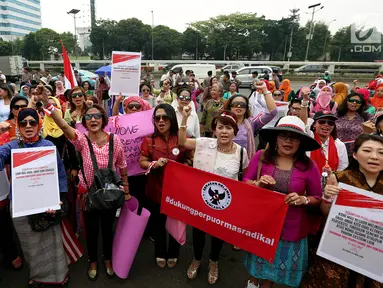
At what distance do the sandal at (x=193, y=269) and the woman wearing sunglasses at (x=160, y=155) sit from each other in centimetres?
25

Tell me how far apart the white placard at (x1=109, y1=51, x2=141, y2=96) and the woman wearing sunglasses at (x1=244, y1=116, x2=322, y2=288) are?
2630 mm

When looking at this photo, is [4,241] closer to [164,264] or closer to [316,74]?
[164,264]

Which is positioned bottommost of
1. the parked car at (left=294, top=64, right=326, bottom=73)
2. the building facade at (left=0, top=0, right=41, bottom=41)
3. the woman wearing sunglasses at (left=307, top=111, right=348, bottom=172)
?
the woman wearing sunglasses at (left=307, top=111, right=348, bottom=172)

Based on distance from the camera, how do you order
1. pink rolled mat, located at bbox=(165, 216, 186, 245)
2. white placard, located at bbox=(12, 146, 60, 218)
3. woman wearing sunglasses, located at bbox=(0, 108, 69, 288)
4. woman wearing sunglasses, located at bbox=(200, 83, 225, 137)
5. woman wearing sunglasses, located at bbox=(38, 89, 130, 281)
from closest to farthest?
1. white placard, located at bbox=(12, 146, 60, 218)
2. woman wearing sunglasses, located at bbox=(0, 108, 69, 288)
3. woman wearing sunglasses, located at bbox=(38, 89, 130, 281)
4. pink rolled mat, located at bbox=(165, 216, 186, 245)
5. woman wearing sunglasses, located at bbox=(200, 83, 225, 137)

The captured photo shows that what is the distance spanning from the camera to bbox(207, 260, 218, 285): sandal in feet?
9.75

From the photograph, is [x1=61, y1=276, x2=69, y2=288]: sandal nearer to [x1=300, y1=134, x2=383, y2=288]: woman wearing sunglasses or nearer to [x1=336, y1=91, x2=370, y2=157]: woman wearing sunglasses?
[x1=300, y1=134, x2=383, y2=288]: woman wearing sunglasses

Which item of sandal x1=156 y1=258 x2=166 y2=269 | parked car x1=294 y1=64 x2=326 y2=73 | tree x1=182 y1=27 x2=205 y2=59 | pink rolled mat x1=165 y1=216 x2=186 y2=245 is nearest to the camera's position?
pink rolled mat x1=165 y1=216 x2=186 y2=245

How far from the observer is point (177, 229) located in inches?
118

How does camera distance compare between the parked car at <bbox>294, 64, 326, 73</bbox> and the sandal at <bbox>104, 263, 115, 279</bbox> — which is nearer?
the sandal at <bbox>104, 263, 115, 279</bbox>

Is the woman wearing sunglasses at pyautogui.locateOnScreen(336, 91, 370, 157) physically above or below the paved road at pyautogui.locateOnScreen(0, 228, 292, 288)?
above

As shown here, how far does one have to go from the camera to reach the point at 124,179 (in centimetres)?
305

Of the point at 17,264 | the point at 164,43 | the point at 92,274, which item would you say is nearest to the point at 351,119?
the point at 92,274

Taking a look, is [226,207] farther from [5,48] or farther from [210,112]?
[5,48]

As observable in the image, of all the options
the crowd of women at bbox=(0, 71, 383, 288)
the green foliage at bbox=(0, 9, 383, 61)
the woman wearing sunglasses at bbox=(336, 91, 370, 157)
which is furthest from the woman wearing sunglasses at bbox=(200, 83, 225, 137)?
the green foliage at bbox=(0, 9, 383, 61)
